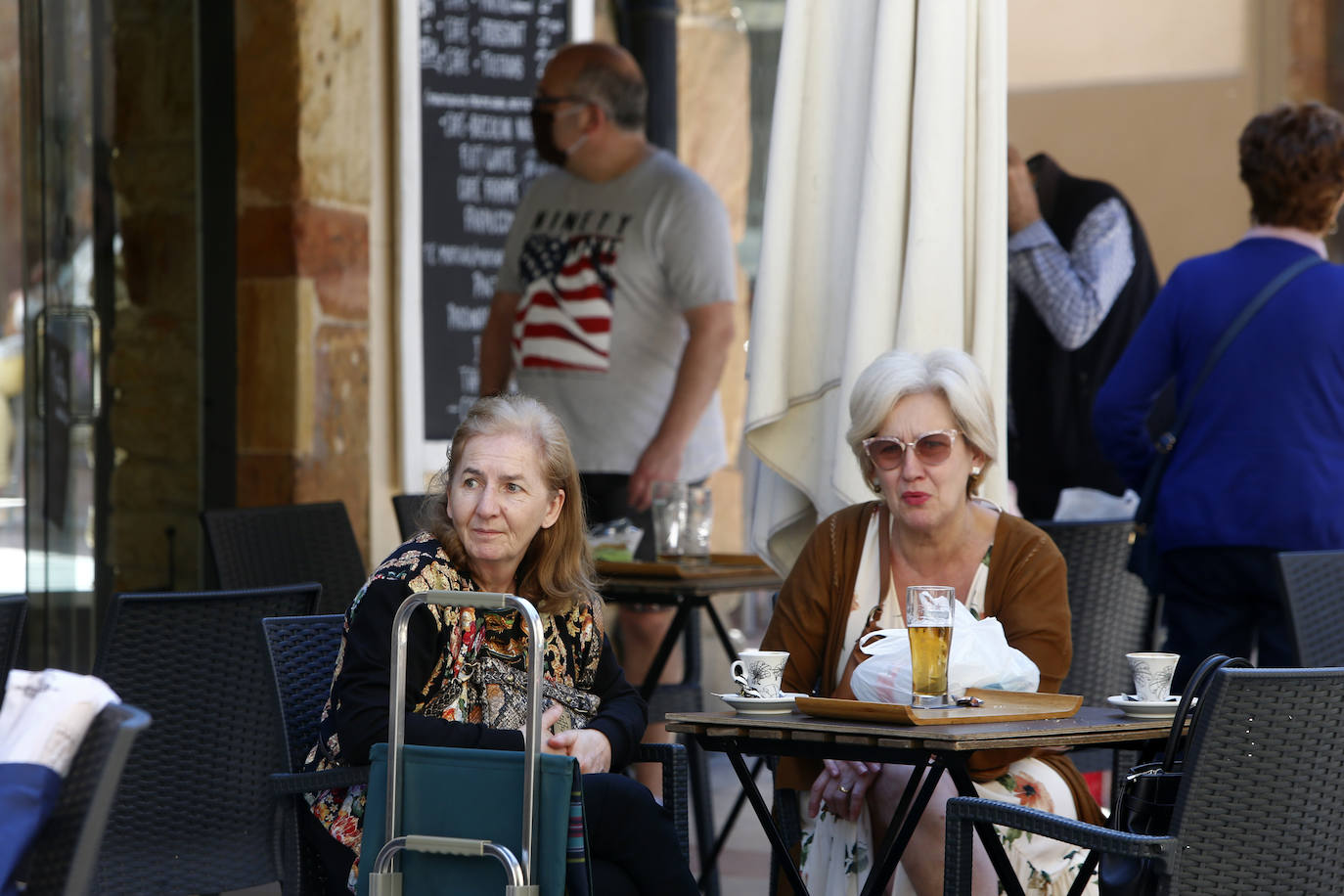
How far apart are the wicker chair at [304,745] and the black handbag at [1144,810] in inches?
26.7

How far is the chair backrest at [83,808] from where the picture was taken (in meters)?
1.89

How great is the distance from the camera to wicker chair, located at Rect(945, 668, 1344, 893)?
2.31m

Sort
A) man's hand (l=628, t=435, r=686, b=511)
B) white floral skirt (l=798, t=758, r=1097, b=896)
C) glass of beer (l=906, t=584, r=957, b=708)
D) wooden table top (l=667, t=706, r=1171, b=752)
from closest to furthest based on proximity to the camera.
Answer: wooden table top (l=667, t=706, r=1171, b=752), glass of beer (l=906, t=584, r=957, b=708), white floral skirt (l=798, t=758, r=1097, b=896), man's hand (l=628, t=435, r=686, b=511)

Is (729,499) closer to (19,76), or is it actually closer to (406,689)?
(19,76)

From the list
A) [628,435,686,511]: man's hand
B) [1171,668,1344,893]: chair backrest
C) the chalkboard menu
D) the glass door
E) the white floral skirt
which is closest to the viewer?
[1171,668,1344,893]: chair backrest

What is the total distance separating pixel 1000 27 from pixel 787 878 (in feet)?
5.52

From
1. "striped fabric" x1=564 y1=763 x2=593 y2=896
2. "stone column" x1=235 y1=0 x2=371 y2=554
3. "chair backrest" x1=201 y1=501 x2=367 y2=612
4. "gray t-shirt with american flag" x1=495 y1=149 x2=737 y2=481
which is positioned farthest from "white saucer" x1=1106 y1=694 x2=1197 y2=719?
"stone column" x1=235 y1=0 x2=371 y2=554

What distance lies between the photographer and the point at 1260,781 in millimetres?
2338

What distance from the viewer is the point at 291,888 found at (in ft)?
9.48

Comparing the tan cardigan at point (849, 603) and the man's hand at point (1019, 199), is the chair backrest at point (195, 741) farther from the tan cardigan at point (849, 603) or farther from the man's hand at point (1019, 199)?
the man's hand at point (1019, 199)

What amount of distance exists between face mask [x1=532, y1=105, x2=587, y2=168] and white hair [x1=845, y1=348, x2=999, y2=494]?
2.50 metres

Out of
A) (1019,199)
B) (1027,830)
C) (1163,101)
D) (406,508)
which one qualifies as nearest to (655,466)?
(406,508)

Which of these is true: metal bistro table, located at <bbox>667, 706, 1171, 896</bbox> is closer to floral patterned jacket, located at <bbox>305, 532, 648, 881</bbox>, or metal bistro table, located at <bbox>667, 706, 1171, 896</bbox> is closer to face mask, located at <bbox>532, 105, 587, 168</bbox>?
floral patterned jacket, located at <bbox>305, 532, 648, 881</bbox>

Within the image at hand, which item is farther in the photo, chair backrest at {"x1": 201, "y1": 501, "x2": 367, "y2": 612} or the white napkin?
chair backrest at {"x1": 201, "y1": 501, "x2": 367, "y2": 612}
